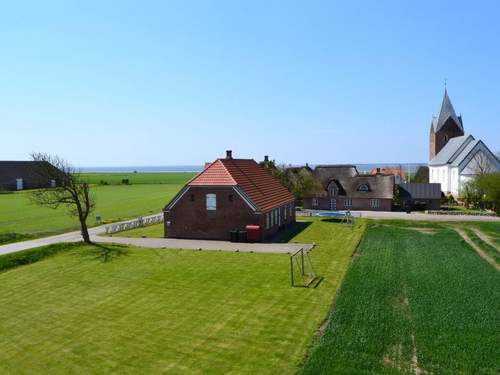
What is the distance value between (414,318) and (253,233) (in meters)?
17.5

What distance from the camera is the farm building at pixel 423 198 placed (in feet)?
185

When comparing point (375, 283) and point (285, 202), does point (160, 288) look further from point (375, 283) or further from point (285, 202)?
point (285, 202)

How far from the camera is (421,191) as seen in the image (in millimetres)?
57062

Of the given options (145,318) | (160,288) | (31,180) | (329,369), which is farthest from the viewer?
(31,180)

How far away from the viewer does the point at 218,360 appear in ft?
43.9

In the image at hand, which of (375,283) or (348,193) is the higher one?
(348,193)

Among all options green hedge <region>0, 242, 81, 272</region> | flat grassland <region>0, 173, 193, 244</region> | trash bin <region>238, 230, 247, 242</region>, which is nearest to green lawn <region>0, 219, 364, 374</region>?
green hedge <region>0, 242, 81, 272</region>

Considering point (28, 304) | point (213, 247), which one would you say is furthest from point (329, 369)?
point (213, 247)

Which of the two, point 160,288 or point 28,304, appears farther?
point 160,288

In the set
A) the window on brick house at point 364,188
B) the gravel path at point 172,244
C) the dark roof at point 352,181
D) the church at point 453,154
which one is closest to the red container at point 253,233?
the gravel path at point 172,244

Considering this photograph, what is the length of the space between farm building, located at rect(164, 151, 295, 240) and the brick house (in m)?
22.3

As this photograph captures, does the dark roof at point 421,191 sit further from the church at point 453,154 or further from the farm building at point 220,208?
the farm building at point 220,208

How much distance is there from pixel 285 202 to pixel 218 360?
27.8m

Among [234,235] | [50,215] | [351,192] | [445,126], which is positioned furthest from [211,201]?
[445,126]
